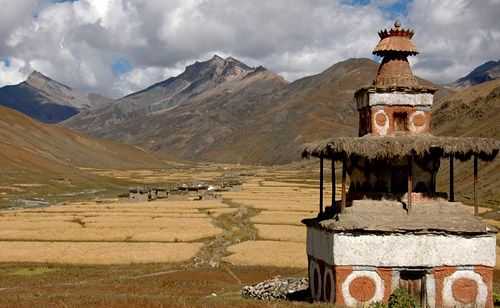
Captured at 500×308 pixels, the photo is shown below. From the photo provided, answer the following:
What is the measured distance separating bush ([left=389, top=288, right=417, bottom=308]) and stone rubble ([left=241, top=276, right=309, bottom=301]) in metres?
6.77

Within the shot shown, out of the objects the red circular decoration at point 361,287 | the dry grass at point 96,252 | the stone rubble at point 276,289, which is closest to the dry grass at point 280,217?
the dry grass at point 96,252

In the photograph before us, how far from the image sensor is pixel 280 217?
66.1 metres

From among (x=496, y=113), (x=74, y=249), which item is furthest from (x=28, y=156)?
(x=74, y=249)

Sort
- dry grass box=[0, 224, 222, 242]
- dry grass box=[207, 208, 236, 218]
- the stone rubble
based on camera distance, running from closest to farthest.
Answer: the stone rubble → dry grass box=[0, 224, 222, 242] → dry grass box=[207, 208, 236, 218]

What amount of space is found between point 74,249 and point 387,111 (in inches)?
1174

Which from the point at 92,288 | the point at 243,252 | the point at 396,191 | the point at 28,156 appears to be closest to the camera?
the point at 396,191

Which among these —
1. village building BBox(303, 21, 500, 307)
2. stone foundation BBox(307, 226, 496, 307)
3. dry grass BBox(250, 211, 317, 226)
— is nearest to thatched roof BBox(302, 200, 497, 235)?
village building BBox(303, 21, 500, 307)

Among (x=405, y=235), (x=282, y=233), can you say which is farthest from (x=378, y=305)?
(x=282, y=233)

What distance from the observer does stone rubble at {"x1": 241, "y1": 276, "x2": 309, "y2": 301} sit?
29.0m

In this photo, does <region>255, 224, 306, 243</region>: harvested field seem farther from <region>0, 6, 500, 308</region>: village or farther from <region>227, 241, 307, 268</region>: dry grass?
<region>0, 6, 500, 308</region>: village

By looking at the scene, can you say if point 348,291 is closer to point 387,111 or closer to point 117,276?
point 387,111

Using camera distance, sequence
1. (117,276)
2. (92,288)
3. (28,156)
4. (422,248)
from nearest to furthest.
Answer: (422,248) → (92,288) → (117,276) → (28,156)

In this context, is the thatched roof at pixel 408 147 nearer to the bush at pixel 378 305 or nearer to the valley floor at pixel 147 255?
the bush at pixel 378 305

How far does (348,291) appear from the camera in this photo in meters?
23.2
